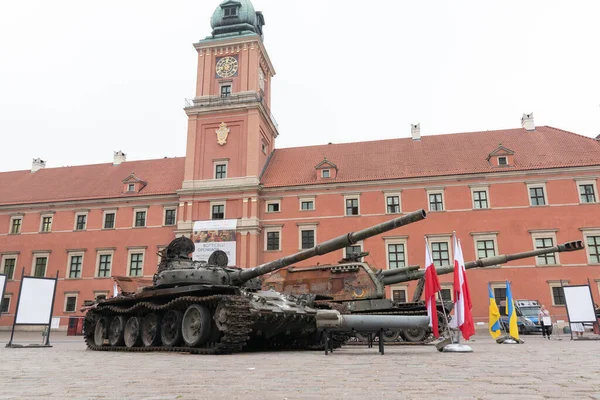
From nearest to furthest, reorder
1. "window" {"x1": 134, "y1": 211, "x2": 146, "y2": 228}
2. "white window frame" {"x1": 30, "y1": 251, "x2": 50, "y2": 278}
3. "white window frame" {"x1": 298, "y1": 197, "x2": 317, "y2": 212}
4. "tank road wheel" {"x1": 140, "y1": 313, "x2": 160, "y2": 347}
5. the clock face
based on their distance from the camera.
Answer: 1. "tank road wheel" {"x1": 140, "y1": 313, "x2": 160, "y2": 347}
2. "white window frame" {"x1": 298, "y1": 197, "x2": 317, "y2": 212}
3. "window" {"x1": 134, "y1": 211, "x2": 146, "y2": 228}
4. "white window frame" {"x1": 30, "y1": 251, "x2": 50, "y2": 278}
5. the clock face

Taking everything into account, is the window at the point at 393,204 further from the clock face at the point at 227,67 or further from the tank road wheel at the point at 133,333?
the tank road wheel at the point at 133,333

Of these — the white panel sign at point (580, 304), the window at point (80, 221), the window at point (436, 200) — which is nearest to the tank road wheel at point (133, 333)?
the white panel sign at point (580, 304)

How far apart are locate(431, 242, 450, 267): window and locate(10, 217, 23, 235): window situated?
32091 mm

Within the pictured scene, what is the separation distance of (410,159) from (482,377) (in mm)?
30414

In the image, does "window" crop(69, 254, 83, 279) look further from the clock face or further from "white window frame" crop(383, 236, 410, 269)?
"white window frame" crop(383, 236, 410, 269)

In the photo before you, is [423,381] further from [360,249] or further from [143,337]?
[360,249]

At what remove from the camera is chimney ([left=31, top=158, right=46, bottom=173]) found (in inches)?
1755

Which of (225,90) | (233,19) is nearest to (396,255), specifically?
(225,90)

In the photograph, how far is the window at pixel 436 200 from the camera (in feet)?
106

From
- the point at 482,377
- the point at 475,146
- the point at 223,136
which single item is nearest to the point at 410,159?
the point at 475,146

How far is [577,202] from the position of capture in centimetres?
3038

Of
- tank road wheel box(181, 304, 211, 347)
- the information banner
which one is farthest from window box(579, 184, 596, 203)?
tank road wheel box(181, 304, 211, 347)

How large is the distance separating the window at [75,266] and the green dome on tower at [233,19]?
21023 mm

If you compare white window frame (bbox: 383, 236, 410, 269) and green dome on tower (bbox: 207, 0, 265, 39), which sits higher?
green dome on tower (bbox: 207, 0, 265, 39)
